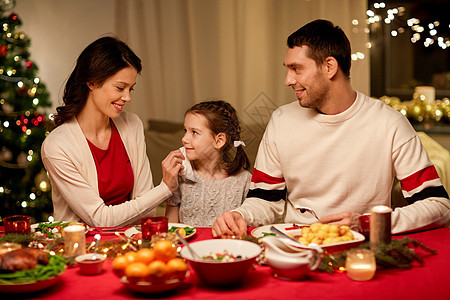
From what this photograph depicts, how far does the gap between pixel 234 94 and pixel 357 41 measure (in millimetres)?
1069

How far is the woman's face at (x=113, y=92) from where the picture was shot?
2518 millimetres

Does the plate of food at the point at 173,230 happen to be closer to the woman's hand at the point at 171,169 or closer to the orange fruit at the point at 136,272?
the woman's hand at the point at 171,169

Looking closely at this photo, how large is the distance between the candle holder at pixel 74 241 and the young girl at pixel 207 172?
3.08 ft

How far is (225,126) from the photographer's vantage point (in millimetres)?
2707

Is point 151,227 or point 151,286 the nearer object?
point 151,286

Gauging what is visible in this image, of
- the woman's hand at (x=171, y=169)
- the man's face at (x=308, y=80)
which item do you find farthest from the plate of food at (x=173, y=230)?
the man's face at (x=308, y=80)

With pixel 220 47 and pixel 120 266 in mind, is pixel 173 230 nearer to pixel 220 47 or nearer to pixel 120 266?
pixel 120 266

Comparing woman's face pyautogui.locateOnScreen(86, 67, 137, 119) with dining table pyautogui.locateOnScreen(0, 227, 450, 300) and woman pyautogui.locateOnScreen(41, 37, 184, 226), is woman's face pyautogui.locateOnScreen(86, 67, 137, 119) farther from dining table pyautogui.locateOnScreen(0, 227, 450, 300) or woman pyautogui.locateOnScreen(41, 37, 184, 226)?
dining table pyautogui.locateOnScreen(0, 227, 450, 300)

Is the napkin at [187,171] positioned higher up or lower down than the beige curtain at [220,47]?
lower down

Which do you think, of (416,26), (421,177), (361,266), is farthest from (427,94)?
(361,266)

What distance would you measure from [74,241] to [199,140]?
101 cm

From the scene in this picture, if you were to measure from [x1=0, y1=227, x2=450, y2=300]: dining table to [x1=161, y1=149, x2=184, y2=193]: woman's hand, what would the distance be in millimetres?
833

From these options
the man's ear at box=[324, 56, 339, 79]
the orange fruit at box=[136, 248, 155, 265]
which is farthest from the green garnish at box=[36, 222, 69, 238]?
the man's ear at box=[324, 56, 339, 79]

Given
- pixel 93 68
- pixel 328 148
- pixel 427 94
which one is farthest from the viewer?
pixel 427 94
